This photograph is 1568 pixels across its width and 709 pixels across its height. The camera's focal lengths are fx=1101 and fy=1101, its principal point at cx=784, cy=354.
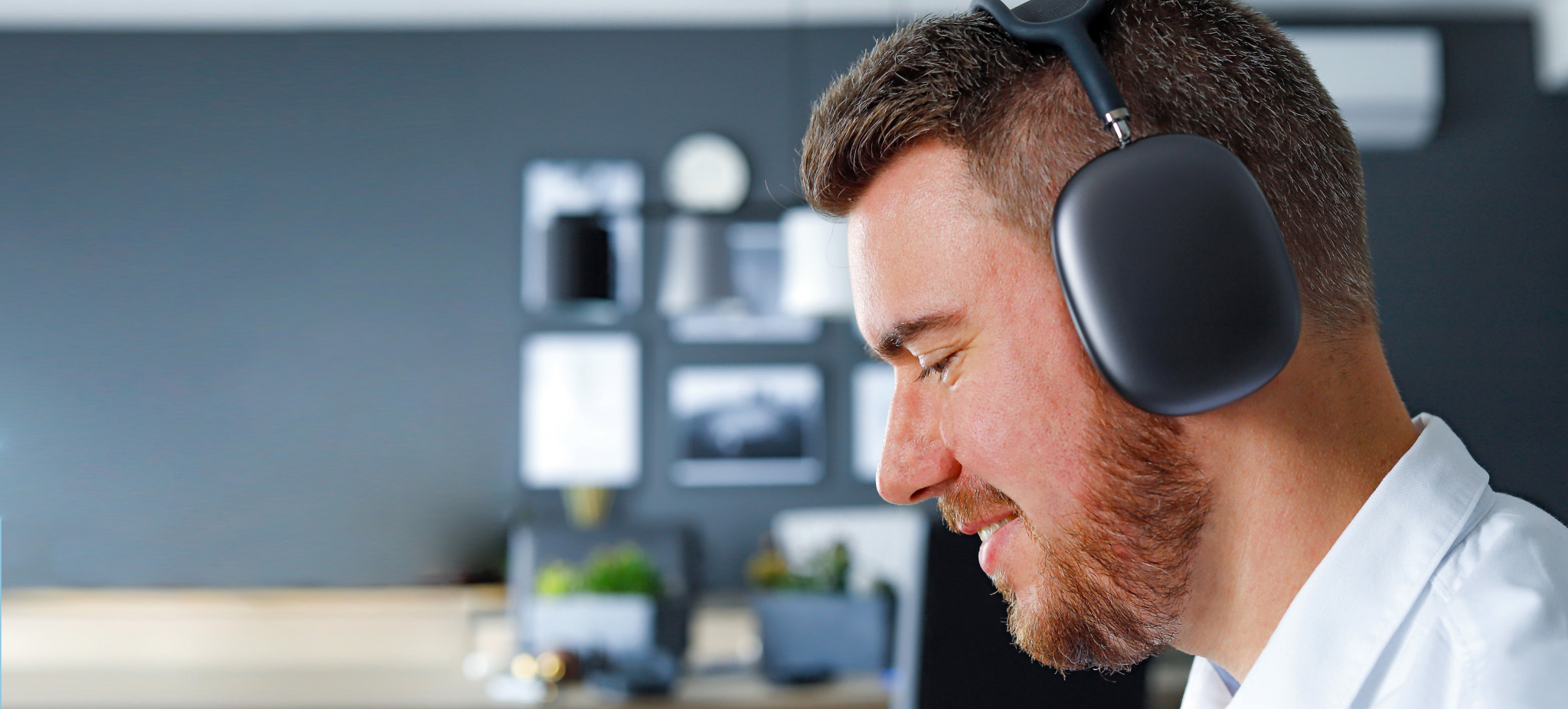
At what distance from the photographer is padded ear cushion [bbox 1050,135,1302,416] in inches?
19.5

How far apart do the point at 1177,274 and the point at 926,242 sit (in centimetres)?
15

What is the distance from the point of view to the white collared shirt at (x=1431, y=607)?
444mm

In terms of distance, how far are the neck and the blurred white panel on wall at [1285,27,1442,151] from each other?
3.09 meters

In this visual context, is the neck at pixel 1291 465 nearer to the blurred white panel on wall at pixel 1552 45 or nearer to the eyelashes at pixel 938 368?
the eyelashes at pixel 938 368

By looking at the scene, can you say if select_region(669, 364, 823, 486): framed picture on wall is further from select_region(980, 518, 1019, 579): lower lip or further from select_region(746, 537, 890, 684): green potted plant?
select_region(980, 518, 1019, 579): lower lip

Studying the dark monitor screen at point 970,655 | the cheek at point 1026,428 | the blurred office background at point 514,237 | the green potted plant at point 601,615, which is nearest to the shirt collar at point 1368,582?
the cheek at point 1026,428

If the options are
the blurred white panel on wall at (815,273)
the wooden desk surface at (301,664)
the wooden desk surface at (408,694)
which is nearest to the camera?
the wooden desk surface at (301,664)

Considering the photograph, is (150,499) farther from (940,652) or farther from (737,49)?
(737,49)

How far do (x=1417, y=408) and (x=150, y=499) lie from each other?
Result: 12.4ft

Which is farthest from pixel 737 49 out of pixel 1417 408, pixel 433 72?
pixel 1417 408

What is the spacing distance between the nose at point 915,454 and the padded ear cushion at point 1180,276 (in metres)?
0.13

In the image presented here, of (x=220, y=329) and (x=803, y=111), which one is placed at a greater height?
(x=803, y=111)

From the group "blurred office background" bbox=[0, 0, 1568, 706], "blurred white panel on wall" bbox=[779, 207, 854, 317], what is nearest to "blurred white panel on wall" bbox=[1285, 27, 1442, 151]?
"blurred office background" bbox=[0, 0, 1568, 706]

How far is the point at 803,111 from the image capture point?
11.9 feet
